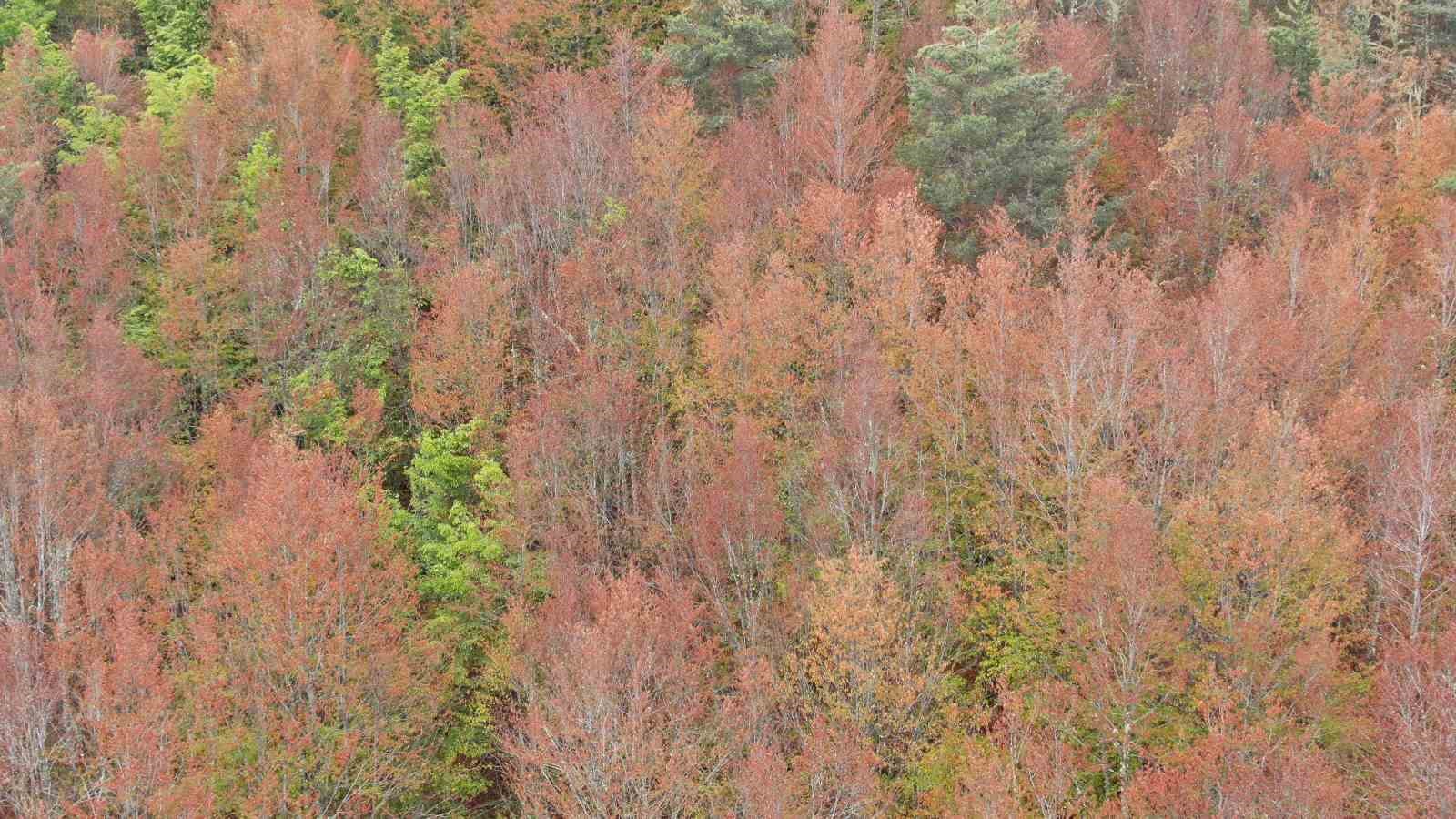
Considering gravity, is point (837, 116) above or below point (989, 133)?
above

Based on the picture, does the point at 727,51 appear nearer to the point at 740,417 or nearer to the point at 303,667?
the point at 740,417

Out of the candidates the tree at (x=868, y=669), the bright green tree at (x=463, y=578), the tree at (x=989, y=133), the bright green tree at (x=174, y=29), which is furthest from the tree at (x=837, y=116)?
the bright green tree at (x=174, y=29)

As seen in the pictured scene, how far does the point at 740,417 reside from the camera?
31.1 m

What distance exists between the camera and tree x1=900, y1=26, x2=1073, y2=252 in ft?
116

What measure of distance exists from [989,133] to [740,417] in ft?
40.5

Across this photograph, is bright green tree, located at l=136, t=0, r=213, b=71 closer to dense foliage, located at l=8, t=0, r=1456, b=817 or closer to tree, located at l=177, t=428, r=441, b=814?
dense foliage, located at l=8, t=0, r=1456, b=817

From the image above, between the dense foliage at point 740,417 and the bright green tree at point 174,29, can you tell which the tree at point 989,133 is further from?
the bright green tree at point 174,29

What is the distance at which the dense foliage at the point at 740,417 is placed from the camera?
25016mm

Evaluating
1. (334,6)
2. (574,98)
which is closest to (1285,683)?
(574,98)

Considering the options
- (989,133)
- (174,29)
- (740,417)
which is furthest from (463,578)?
(174,29)

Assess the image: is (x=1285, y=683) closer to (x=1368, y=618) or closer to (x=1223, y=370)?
(x=1368, y=618)

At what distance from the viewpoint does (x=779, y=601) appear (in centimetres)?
2955

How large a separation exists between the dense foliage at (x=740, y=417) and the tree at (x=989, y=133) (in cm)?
19

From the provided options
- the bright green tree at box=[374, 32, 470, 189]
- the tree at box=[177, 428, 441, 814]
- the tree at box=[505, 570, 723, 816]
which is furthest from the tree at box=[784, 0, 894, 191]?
the tree at box=[177, 428, 441, 814]
